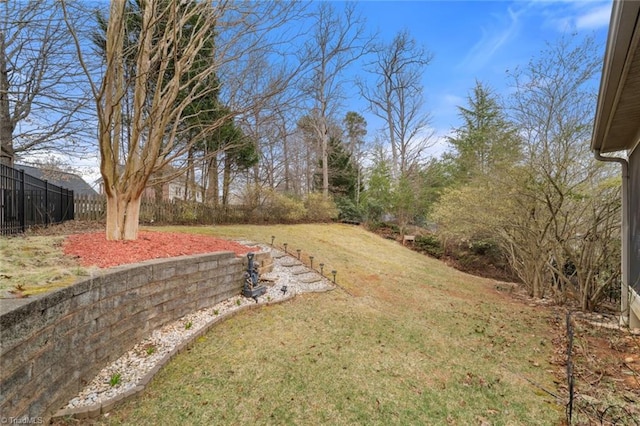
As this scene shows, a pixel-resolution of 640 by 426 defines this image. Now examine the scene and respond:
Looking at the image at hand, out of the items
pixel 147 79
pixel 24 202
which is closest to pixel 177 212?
pixel 24 202

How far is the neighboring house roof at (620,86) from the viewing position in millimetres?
2102

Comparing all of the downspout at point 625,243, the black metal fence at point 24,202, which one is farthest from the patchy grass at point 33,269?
the downspout at point 625,243

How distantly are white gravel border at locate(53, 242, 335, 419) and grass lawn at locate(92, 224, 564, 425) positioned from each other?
4.4 inches

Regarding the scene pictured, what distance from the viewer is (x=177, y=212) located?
12.0m

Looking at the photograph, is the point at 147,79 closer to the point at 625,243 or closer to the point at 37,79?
the point at 37,79

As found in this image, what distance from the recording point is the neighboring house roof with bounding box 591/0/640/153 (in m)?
2.10

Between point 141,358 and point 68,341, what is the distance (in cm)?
85

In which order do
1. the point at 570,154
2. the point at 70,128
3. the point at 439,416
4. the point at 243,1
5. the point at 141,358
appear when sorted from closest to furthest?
the point at 439,416, the point at 141,358, the point at 243,1, the point at 570,154, the point at 70,128

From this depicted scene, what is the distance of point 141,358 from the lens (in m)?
3.03

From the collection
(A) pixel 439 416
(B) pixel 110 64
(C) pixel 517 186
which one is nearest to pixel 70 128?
(B) pixel 110 64

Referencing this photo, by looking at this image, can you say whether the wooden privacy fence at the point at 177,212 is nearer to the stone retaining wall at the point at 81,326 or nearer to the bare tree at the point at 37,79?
the bare tree at the point at 37,79

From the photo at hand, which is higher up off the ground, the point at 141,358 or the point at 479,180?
the point at 479,180

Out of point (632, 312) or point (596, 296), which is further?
point (596, 296)

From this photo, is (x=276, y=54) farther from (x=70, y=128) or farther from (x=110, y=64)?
(x=70, y=128)
